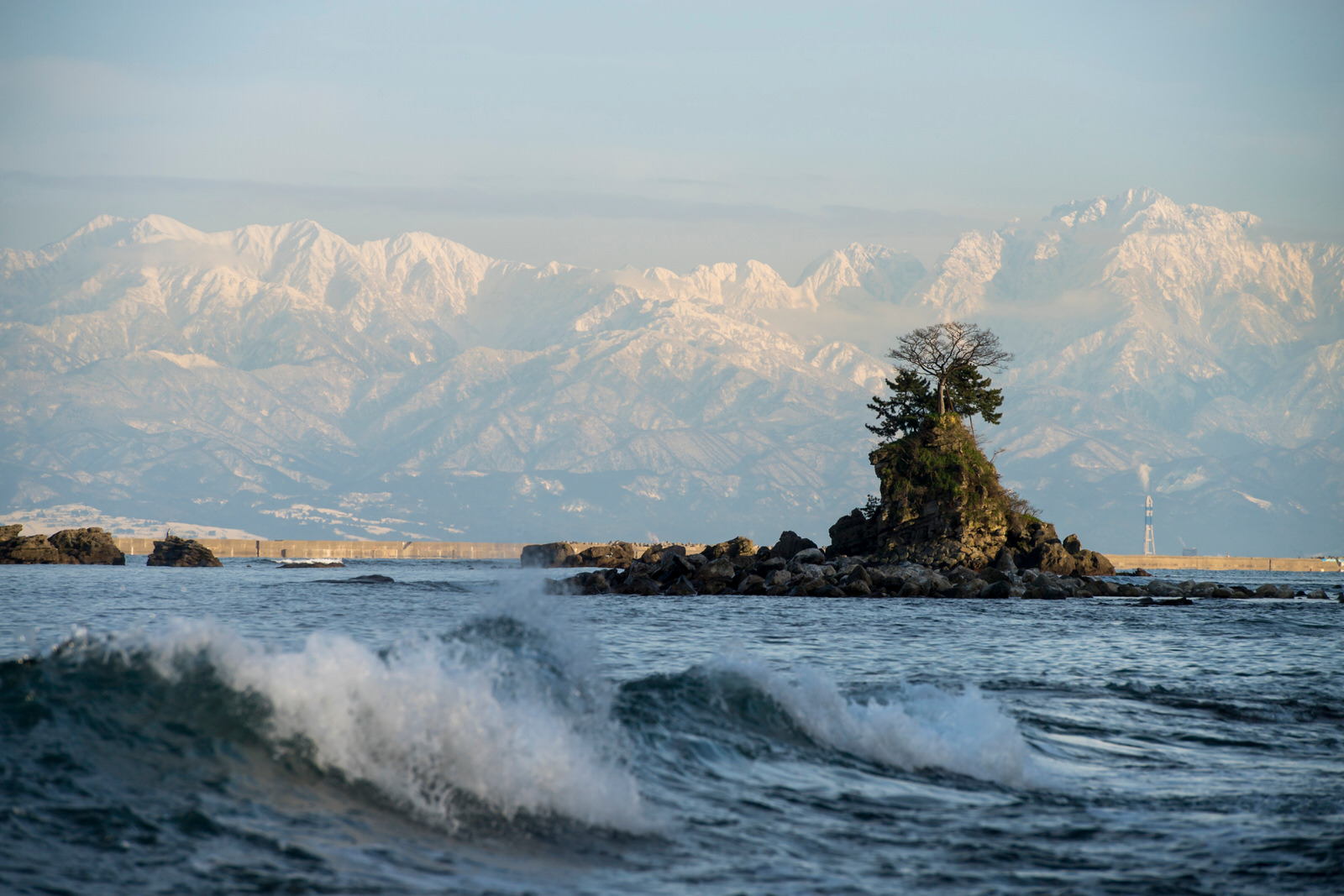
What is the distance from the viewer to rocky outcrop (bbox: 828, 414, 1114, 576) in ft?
253

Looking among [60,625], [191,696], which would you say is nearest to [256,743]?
[191,696]

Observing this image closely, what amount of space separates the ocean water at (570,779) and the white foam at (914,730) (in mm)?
48

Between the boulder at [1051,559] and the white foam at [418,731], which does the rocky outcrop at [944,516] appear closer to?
the boulder at [1051,559]

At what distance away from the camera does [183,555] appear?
119688mm

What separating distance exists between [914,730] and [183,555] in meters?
120

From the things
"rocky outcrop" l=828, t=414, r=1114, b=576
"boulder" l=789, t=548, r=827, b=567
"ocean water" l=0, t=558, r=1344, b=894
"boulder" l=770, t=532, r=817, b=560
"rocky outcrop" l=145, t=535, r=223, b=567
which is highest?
"rocky outcrop" l=828, t=414, r=1114, b=576

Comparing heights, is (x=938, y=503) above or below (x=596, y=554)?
above

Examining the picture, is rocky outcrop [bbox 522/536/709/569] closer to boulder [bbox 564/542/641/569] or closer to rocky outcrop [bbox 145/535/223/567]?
boulder [bbox 564/542/641/569]

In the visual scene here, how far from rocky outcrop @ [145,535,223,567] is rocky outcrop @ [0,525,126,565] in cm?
411

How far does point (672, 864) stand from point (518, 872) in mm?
1241

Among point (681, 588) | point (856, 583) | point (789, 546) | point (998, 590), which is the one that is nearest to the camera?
point (998, 590)

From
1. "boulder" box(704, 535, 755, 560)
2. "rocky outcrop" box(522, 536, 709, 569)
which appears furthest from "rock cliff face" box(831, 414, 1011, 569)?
"rocky outcrop" box(522, 536, 709, 569)

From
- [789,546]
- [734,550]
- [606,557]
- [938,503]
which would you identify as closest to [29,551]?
[606,557]

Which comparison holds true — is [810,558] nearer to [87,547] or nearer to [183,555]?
[183,555]
